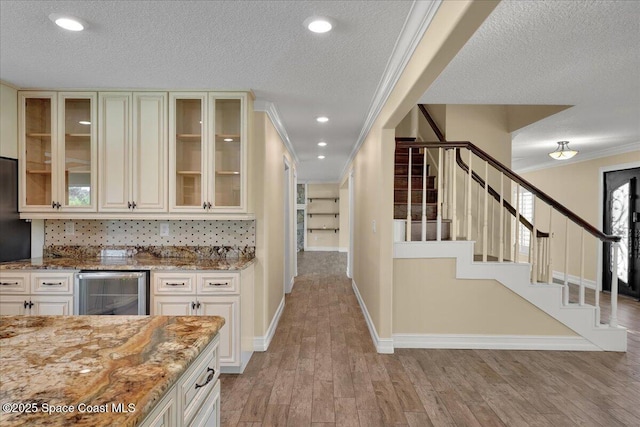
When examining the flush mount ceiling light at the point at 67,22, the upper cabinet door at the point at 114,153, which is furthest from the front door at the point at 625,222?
the flush mount ceiling light at the point at 67,22

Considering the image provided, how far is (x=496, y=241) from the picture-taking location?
4387 mm

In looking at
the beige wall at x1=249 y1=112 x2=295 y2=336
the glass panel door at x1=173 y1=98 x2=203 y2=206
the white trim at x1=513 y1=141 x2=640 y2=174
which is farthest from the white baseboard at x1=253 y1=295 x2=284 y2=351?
the white trim at x1=513 y1=141 x2=640 y2=174

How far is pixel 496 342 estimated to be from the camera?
352 centimetres

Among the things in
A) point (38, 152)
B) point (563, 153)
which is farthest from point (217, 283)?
point (563, 153)

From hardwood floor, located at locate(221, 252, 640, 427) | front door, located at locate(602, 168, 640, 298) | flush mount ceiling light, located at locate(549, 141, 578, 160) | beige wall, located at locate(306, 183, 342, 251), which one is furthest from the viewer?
beige wall, located at locate(306, 183, 342, 251)

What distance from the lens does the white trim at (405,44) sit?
180 centimetres

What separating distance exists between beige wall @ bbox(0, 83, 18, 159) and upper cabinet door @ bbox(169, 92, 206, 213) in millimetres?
1376

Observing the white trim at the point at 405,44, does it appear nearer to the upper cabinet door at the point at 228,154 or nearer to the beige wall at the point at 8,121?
the upper cabinet door at the point at 228,154

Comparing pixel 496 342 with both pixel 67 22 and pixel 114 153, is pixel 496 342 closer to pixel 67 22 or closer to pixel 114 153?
pixel 114 153

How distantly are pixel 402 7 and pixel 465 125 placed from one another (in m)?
3.04

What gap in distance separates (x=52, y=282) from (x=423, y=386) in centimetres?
307

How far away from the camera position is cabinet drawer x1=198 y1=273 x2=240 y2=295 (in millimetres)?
2869

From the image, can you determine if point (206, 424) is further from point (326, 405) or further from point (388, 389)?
point (388, 389)

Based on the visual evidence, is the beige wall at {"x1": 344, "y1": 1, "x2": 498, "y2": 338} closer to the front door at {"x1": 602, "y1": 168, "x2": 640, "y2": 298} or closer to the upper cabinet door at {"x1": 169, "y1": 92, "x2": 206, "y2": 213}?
the upper cabinet door at {"x1": 169, "y1": 92, "x2": 206, "y2": 213}
